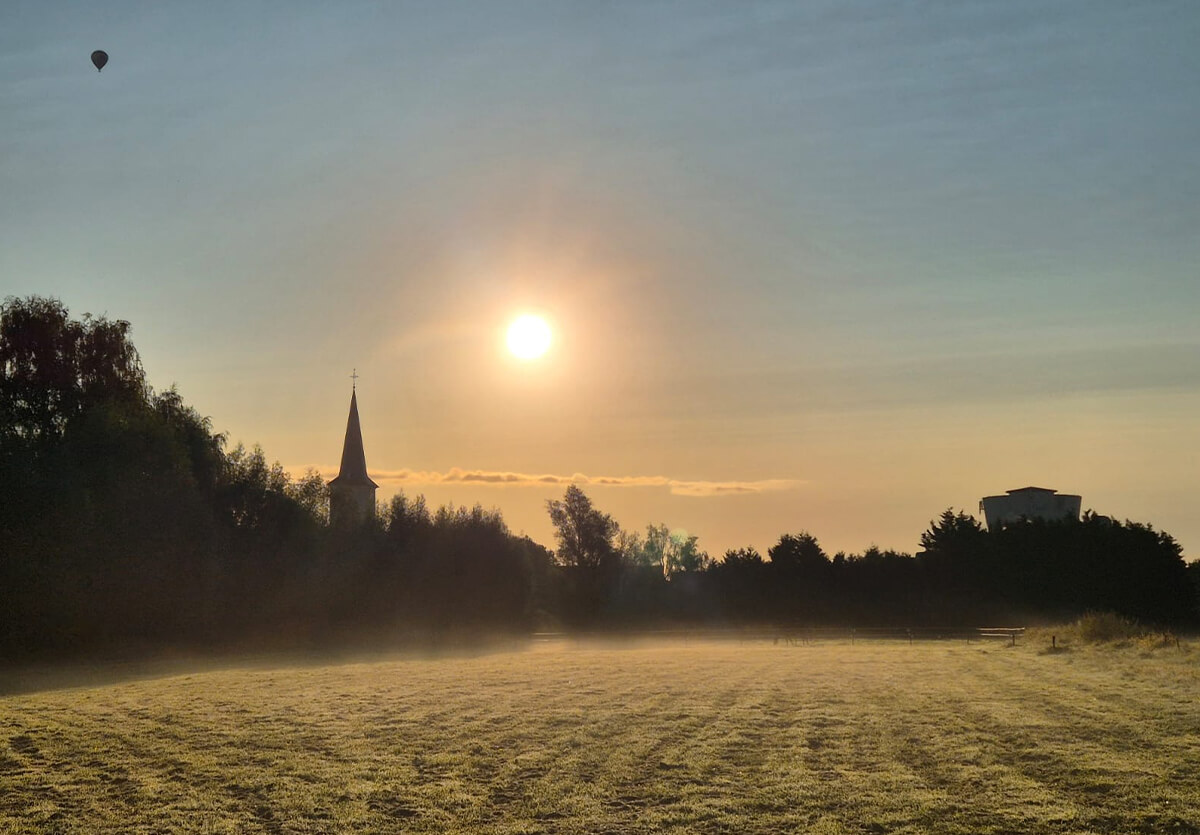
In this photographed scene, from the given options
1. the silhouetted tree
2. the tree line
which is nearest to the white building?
the tree line

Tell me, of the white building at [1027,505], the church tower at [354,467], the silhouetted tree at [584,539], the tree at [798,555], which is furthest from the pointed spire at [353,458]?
the white building at [1027,505]

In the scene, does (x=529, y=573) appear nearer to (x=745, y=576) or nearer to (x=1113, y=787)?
(x=745, y=576)

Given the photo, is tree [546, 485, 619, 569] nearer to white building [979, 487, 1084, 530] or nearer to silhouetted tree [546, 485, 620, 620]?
silhouetted tree [546, 485, 620, 620]

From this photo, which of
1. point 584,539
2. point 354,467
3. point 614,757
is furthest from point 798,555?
point 614,757

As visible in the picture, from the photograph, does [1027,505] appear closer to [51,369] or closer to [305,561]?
[305,561]

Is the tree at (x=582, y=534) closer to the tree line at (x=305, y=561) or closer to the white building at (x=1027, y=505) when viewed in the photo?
the tree line at (x=305, y=561)

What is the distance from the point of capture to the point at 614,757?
1800 centimetres

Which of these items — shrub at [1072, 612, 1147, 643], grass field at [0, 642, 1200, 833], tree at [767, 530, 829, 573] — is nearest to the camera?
grass field at [0, 642, 1200, 833]

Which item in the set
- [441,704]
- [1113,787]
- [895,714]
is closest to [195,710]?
[441,704]

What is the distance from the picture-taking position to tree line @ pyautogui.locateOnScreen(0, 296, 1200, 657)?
159 ft

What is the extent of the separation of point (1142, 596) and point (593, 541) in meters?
55.0

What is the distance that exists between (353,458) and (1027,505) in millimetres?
81744

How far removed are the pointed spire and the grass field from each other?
86.1m

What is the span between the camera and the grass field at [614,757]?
14008mm
